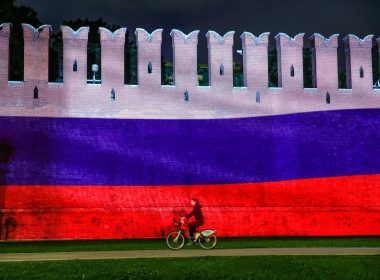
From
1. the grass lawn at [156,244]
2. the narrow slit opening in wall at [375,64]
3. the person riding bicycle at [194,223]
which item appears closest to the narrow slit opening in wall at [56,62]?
the grass lawn at [156,244]

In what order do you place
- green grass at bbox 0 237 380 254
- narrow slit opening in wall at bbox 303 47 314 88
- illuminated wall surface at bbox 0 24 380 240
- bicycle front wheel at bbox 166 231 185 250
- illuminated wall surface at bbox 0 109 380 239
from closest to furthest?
green grass at bbox 0 237 380 254 < bicycle front wheel at bbox 166 231 185 250 < illuminated wall surface at bbox 0 109 380 239 < illuminated wall surface at bbox 0 24 380 240 < narrow slit opening in wall at bbox 303 47 314 88

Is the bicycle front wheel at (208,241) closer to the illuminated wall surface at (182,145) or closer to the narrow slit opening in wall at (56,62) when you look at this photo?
the illuminated wall surface at (182,145)

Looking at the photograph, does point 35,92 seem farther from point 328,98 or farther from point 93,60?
point 328,98

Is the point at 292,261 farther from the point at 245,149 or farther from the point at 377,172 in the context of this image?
the point at 377,172

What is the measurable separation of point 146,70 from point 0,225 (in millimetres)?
6658

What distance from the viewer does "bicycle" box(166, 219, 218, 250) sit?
1542cm

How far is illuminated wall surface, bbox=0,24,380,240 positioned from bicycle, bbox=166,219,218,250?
9.12 feet

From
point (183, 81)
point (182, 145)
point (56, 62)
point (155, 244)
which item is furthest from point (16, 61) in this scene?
point (155, 244)

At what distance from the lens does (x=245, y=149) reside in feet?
63.5

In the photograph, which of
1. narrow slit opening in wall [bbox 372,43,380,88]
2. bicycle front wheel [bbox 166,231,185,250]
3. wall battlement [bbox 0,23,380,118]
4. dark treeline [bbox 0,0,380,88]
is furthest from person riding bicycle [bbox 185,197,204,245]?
narrow slit opening in wall [bbox 372,43,380,88]

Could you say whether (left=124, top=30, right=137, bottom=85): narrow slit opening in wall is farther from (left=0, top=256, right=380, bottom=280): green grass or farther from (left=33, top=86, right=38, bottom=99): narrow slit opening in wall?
(left=0, top=256, right=380, bottom=280): green grass

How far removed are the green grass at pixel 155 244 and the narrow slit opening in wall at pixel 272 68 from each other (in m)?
6.28

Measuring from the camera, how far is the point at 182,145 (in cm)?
1906

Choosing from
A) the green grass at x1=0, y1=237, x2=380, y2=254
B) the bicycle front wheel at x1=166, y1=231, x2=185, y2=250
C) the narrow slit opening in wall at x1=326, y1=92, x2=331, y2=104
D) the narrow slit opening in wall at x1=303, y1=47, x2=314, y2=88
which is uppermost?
the narrow slit opening in wall at x1=303, y1=47, x2=314, y2=88
